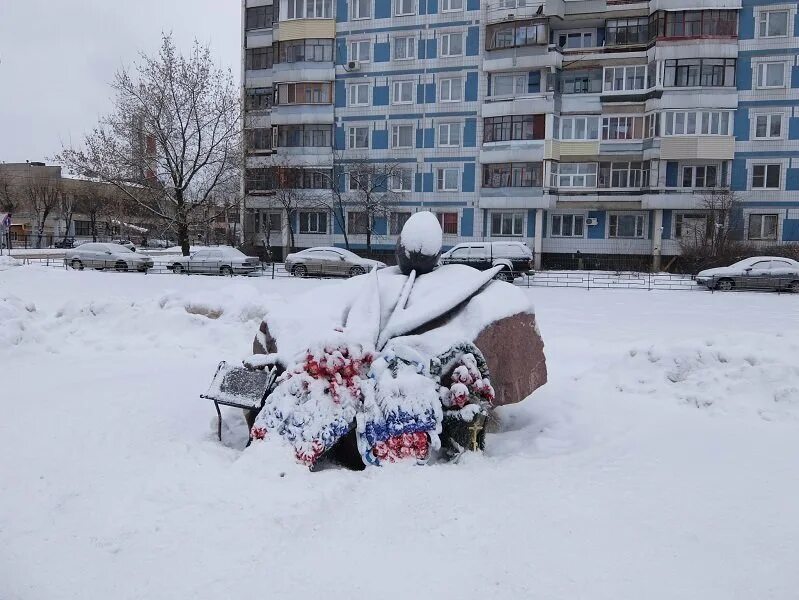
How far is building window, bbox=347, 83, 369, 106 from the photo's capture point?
122 feet

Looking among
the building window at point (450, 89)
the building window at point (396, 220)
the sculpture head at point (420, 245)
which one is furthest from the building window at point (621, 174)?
the sculpture head at point (420, 245)

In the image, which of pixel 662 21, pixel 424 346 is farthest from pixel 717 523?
pixel 662 21

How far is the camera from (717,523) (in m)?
4.20

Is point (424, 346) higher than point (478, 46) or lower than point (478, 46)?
lower

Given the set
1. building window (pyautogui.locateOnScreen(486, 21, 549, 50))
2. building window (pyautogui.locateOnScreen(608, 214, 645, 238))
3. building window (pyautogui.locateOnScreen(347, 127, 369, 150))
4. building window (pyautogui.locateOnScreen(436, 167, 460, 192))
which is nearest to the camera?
building window (pyautogui.locateOnScreen(486, 21, 549, 50))

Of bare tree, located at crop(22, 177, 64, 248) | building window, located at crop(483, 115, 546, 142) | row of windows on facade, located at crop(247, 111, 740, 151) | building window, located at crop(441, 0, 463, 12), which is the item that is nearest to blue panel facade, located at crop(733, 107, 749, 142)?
row of windows on facade, located at crop(247, 111, 740, 151)

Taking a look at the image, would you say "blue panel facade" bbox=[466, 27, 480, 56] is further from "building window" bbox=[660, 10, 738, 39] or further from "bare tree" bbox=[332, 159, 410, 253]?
"building window" bbox=[660, 10, 738, 39]

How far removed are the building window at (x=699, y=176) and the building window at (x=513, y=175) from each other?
7200 mm

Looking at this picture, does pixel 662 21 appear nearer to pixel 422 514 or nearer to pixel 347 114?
pixel 347 114

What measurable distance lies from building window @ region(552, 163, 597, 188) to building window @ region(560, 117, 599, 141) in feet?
4.76

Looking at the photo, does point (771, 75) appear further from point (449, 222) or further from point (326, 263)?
point (326, 263)

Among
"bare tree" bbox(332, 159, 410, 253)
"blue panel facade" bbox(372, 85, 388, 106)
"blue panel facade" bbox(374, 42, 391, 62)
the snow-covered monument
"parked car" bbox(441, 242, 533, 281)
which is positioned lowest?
the snow-covered monument

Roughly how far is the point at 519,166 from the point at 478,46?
7.06 m

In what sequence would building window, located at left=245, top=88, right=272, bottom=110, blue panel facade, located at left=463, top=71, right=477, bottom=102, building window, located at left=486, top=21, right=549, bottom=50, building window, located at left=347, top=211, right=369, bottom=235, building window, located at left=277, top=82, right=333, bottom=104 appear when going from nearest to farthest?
1. building window, located at left=486, top=21, right=549, bottom=50
2. blue panel facade, located at left=463, top=71, right=477, bottom=102
3. building window, located at left=347, top=211, right=369, bottom=235
4. building window, located at left=277, top=82, right=333, bottom=104
5. building window, located at left=245, top=88, right=272, bottom=110
